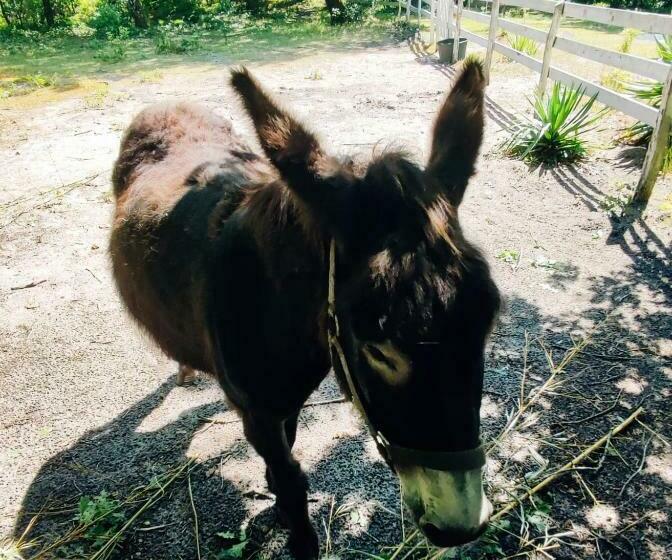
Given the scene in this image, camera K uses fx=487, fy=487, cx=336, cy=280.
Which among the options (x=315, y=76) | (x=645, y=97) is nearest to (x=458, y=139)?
(x=645, y=97)

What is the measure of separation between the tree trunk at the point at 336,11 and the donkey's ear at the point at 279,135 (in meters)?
22.7

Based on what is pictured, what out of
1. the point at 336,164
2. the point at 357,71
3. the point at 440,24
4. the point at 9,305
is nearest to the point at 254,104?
the point at 336,164

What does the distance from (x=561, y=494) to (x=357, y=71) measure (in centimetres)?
1240

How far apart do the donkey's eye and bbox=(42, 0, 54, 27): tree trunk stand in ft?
97.5

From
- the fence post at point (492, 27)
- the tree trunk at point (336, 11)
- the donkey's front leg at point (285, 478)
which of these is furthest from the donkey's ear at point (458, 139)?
the tree trunk at point (336, 11)

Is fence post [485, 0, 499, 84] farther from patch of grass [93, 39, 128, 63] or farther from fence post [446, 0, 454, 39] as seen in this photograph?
patch of grass [93, 39, 128, 63]

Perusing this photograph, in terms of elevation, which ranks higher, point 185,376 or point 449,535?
point 449,535

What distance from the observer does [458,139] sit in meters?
1.92

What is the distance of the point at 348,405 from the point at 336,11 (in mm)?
22692

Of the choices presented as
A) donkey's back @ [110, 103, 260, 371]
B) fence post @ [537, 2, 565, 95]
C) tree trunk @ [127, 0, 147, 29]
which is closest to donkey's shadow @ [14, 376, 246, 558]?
donkey's back @ [110, 103, 260, 371]

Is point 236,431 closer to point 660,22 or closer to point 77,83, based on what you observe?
point 660,22

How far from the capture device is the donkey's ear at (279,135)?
1.70 meters

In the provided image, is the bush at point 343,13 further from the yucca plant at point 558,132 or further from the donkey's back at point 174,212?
the donkey's back at point 174,212

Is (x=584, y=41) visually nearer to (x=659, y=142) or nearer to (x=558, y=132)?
(x=558, y=132)
